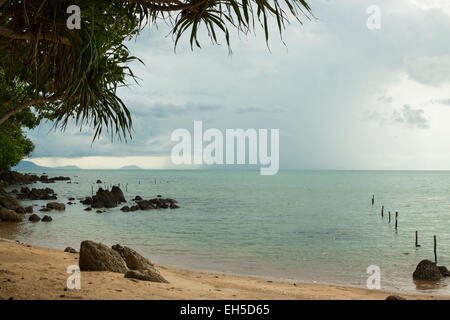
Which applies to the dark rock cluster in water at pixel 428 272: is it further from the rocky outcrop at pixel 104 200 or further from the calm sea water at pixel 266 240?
the rocky outcrop at pixel 104 200

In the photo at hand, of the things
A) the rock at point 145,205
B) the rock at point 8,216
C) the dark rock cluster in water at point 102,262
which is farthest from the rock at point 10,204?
the dark rock cluster in water at point 102,262

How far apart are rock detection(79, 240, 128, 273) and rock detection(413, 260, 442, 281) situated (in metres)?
11.5

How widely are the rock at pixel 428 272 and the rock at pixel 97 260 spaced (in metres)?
11.5

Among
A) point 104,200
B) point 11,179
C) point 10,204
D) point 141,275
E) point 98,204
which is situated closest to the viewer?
point 141,275

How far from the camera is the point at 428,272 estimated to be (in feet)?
47.4

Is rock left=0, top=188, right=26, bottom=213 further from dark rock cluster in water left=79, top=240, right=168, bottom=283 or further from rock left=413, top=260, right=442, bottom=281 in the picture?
rock left=413, top=260, right=442, bottom=281

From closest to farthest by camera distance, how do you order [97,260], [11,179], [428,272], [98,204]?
[97,260] → [428,272] → [98,204] → [11,179]

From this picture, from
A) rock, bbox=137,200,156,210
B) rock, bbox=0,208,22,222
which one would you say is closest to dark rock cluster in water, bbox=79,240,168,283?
rock, bbox=0,208,22,222

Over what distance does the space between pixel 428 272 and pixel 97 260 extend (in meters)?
12.0

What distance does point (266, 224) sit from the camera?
32.1m

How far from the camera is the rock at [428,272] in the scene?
1440 centimetres

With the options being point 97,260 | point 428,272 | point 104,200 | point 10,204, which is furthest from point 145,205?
point 97,260

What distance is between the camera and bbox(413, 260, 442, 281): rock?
14.4 meters

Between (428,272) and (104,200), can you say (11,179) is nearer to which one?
(104,200)
